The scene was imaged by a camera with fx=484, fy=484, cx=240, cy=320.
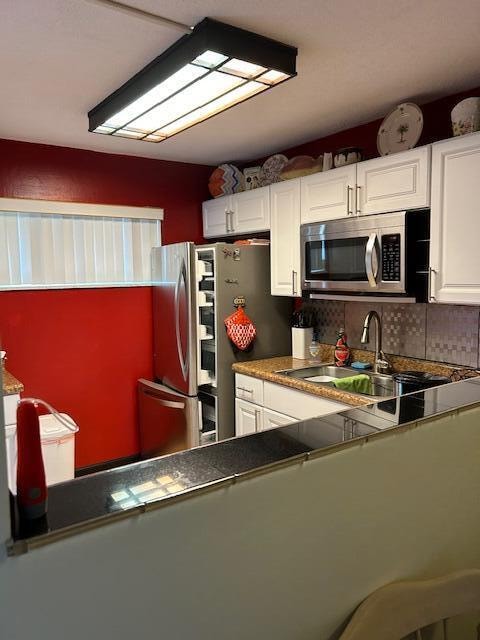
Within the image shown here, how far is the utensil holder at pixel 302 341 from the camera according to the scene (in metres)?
3.38

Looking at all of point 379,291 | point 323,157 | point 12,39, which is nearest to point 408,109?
point 323,157

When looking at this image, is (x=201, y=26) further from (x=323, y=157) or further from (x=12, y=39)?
(x=323, y=157)

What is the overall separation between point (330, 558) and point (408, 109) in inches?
90.0

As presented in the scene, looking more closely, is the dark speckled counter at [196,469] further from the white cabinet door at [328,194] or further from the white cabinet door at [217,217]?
the white cabinet door at [217,217]

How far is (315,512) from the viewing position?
1.03 m

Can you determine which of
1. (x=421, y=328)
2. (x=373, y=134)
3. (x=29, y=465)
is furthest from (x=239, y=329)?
(x=29, y=465)

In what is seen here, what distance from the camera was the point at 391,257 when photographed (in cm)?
252

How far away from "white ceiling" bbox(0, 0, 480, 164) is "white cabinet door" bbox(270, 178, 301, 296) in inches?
15.5

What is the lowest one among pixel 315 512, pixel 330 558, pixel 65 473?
pixel 65 473

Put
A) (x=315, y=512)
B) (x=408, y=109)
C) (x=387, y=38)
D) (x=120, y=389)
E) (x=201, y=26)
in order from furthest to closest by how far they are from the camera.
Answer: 1. (x=120, y=389)
2. (x=408, y=109)
3. (x=387, y=38)
4. (x=201, y=26)
5. (x=315, y=512)

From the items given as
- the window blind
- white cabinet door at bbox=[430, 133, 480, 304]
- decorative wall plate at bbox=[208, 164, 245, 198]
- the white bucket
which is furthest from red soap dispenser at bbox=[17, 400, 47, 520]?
decorative wall plate at bbox=[208, 164, 245, 198]

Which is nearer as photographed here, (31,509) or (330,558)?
(31,509)

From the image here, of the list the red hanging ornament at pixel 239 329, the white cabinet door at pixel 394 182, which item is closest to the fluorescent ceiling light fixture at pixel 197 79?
the white cabinet door at pixel 394 182

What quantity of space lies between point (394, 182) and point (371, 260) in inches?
16.3
